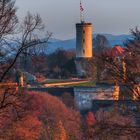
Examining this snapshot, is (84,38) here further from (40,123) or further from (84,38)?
(40,123)

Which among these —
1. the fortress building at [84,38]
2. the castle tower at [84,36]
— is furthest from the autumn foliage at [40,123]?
the castle tower at [84,36]

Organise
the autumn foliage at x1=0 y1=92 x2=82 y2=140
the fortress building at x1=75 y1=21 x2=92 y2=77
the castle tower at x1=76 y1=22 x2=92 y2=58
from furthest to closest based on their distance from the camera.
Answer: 1. the castle tower at x1=76 y1=22 x2=92 y2=58
2. the fortress building at x1=75 y1=21 x2=92 y2=77
3. the autumn foliage at x1=0 y1=92 x2=82 y2=140

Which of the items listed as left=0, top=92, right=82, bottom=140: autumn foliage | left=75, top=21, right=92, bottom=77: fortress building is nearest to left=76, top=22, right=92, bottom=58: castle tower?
left=75, top=21, right=92, bottom=77: fortress building

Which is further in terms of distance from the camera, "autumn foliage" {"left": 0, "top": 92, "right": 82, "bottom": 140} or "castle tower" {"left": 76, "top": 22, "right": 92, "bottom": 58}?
"castle tower" {"left": 76, "top": 22, "right": 92, "bottom": 58}

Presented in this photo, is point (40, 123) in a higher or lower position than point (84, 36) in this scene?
lower

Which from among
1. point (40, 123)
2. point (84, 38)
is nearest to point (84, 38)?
point (84, 38)

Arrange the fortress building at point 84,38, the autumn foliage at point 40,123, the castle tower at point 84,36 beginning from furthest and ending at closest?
the castle tower at point 84,36 → the fortress building at point 84,38 → the autumn foliage at point 40,123

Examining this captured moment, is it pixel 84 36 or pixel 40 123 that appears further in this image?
pixel 84 36

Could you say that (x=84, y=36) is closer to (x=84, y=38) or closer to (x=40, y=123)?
(x=84, y=38)

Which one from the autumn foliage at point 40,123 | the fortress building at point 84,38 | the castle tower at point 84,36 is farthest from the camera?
the castle tower at point 84,36

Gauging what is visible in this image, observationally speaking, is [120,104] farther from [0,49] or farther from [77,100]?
[77,100]

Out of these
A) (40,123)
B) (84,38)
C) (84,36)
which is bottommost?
(40,123)

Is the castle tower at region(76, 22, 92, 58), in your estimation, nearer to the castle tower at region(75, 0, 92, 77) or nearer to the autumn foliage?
the castle tower at region(75, 0, 92, 77)

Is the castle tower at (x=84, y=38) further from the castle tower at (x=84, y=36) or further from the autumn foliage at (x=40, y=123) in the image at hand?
the autumn foliage at (x=40, y=123)
